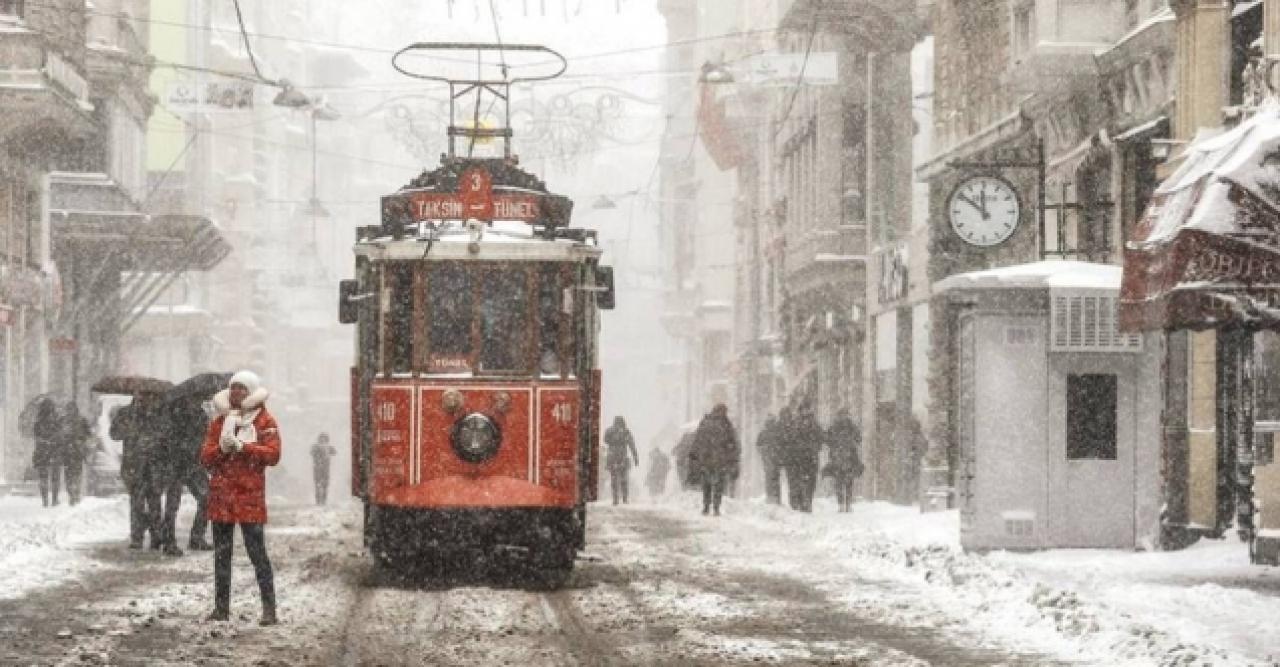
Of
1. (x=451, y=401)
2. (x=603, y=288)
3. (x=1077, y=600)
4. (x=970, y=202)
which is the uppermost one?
(x=970, y=202)

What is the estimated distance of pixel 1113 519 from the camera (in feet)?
81.5

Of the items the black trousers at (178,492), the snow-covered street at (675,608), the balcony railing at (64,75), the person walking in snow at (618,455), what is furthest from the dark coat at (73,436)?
the black trousers at (178,492)

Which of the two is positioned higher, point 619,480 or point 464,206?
point 464,206

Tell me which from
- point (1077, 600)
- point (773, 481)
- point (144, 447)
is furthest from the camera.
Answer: point (773, 481)

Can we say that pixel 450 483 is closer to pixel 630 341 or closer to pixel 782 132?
pixel 782 132

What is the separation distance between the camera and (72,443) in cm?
3825

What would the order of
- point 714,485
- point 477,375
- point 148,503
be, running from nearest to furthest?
1. point 477,375
2. point 148,503
3. point 714,485

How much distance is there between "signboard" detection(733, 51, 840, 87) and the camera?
132ft

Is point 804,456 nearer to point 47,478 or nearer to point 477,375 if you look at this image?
point 47,478

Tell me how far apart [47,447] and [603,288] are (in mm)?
18927

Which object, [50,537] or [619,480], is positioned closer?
[50,537]

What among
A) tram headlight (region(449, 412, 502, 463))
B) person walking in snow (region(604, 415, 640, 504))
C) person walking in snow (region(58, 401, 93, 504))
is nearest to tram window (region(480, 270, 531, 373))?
tram headlight (region(449, 412, 502, 463))

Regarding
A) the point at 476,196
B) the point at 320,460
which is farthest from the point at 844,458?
the point at 320,460

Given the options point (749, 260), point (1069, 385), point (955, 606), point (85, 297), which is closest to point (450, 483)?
point (955, 606)
